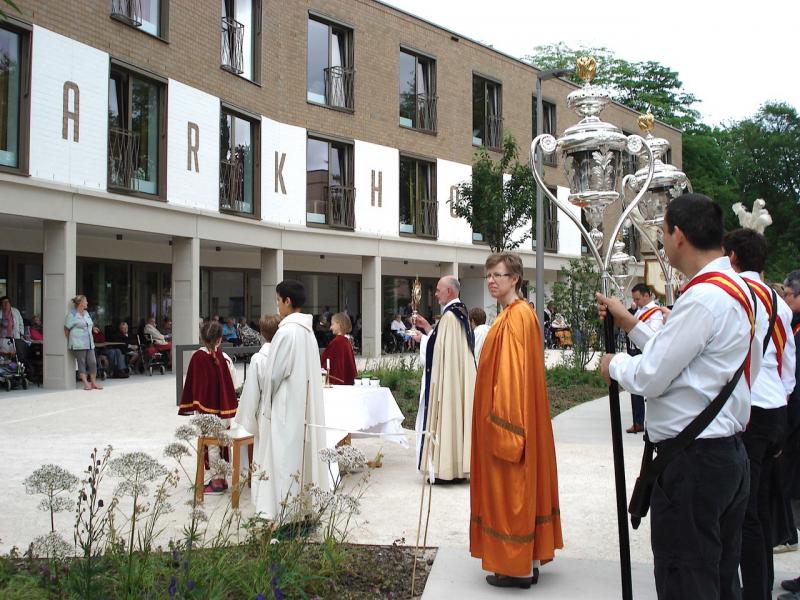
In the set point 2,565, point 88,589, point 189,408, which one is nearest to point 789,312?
point 88,589

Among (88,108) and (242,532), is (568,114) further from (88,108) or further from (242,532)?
(242,532)

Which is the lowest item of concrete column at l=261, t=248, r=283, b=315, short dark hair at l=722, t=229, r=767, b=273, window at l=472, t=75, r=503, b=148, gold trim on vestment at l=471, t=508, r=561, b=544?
gold trim on vestment at l=471, t=508, r=561, b=544

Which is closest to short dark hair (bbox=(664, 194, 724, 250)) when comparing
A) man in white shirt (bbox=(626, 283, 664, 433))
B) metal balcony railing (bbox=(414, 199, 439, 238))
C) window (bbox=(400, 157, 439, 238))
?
man in white shirt (bbox=(626, 283, 664, 433))

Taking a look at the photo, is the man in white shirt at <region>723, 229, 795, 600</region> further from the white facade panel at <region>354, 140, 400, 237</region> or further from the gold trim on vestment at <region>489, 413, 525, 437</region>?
the white facade panel at <region>354, 140, 400, 237</region>

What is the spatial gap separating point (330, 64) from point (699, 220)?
22981 mm

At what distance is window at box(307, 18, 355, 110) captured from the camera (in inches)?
964

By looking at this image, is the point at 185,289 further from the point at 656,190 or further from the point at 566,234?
the point at 566,234

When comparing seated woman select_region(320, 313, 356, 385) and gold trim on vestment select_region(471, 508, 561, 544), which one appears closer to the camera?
gold trim on vestment select_region(471, 508, 561, 544)

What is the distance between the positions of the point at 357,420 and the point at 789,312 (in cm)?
459

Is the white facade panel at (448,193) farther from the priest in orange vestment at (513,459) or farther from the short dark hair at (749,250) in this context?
the short dark hair at (749,250)

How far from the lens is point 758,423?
4.29m

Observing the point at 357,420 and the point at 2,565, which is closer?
the point at 2,565

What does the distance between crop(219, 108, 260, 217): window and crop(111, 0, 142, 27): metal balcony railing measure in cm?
339

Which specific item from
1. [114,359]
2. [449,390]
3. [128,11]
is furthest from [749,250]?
[128,11]
